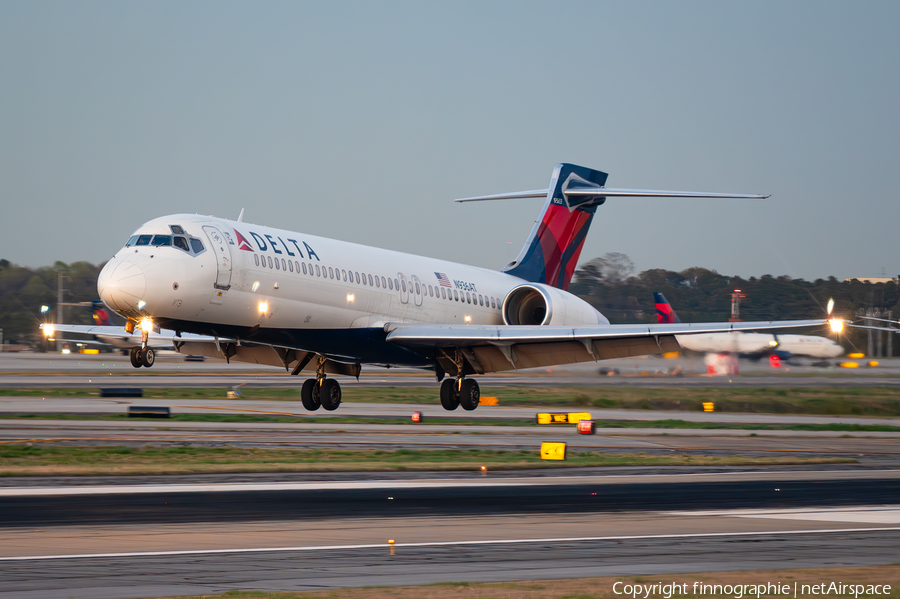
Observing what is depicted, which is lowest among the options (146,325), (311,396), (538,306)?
(311,396)

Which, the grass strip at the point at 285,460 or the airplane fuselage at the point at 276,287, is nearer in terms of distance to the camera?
the grass strip at the point at 285,460

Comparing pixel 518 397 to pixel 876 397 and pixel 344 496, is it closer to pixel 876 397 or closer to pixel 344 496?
pixel 876 397

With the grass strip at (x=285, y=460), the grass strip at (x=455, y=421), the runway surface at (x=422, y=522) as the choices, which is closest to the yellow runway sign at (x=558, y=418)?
the grass strip at (x=455, y=421)

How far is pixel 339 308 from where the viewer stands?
1099 inches

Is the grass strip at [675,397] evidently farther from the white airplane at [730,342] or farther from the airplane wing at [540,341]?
the airplane wing at [540,341]

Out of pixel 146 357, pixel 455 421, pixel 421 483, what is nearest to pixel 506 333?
pixel 455 421

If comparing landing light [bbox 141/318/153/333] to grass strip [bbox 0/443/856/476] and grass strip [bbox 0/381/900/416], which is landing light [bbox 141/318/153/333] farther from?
grass strip [bbox 0/381/900/416]

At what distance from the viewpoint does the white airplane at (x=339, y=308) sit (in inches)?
939

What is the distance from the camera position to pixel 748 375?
47844mm

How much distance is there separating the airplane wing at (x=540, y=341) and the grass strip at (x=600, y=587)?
17100 millimetres

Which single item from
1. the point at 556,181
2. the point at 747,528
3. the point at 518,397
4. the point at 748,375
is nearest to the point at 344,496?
the point at 747,528

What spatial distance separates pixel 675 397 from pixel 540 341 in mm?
15284

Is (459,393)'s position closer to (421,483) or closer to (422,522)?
(421,483)

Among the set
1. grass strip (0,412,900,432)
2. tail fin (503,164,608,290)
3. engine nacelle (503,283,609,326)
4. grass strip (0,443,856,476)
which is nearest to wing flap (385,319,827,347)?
grass strip (0,443,856,476)
